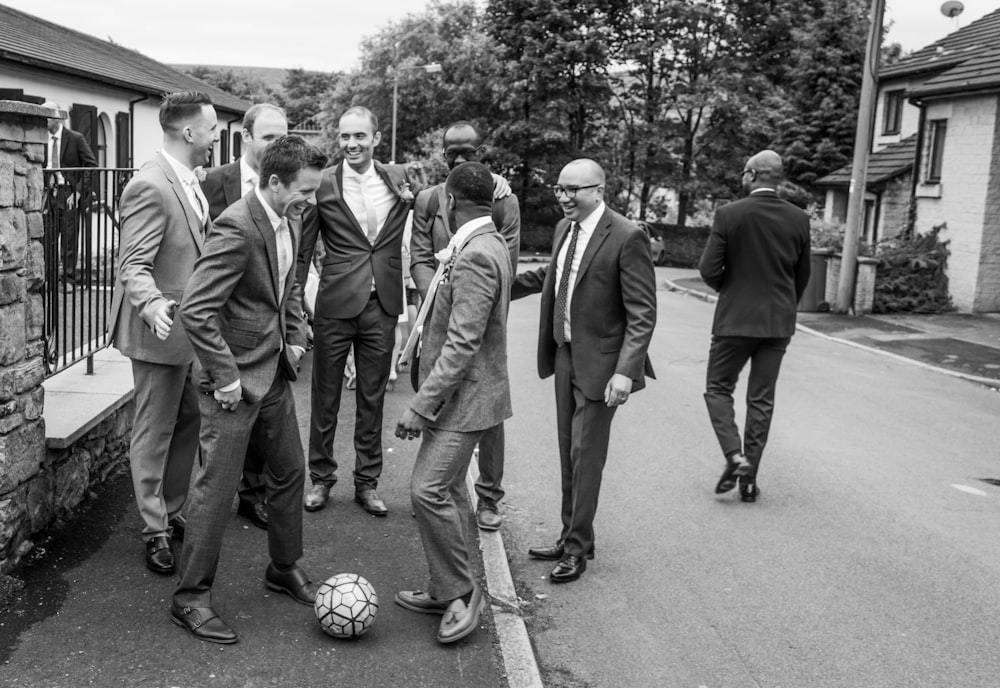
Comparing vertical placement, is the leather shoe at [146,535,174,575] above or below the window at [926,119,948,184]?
below

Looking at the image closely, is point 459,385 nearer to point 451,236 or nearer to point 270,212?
point 270,212

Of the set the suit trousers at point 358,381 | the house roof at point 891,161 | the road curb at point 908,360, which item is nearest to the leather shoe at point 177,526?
the suit trousers at point 358,381

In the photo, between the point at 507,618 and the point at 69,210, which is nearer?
the point at 507,618

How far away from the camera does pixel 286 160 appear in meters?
4.52

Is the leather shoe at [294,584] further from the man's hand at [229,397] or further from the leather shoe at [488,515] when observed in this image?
the leather shoe at [488,515]

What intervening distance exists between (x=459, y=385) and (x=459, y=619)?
3.39 ft

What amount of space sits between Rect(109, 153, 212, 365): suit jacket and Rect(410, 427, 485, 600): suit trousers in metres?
1.37

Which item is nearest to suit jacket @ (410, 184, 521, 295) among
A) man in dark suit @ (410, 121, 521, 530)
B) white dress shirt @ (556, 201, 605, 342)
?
man in dark suit @ (410, 121, 521, 530)

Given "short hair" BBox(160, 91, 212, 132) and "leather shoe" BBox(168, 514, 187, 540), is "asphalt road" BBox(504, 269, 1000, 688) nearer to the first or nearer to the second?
"leather shoe" BBox(168, 514, 187, 540)

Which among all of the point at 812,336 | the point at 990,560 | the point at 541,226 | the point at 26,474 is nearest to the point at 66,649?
the point at 26,474

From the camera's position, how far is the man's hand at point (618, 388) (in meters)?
5.55

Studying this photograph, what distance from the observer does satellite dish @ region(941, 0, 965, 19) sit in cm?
2916

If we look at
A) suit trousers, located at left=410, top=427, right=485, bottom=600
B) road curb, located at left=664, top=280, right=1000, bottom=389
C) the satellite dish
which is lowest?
road curb, located at left=664, top=280, right=1000, bottom=389

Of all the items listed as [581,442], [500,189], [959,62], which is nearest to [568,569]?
[581,442]
